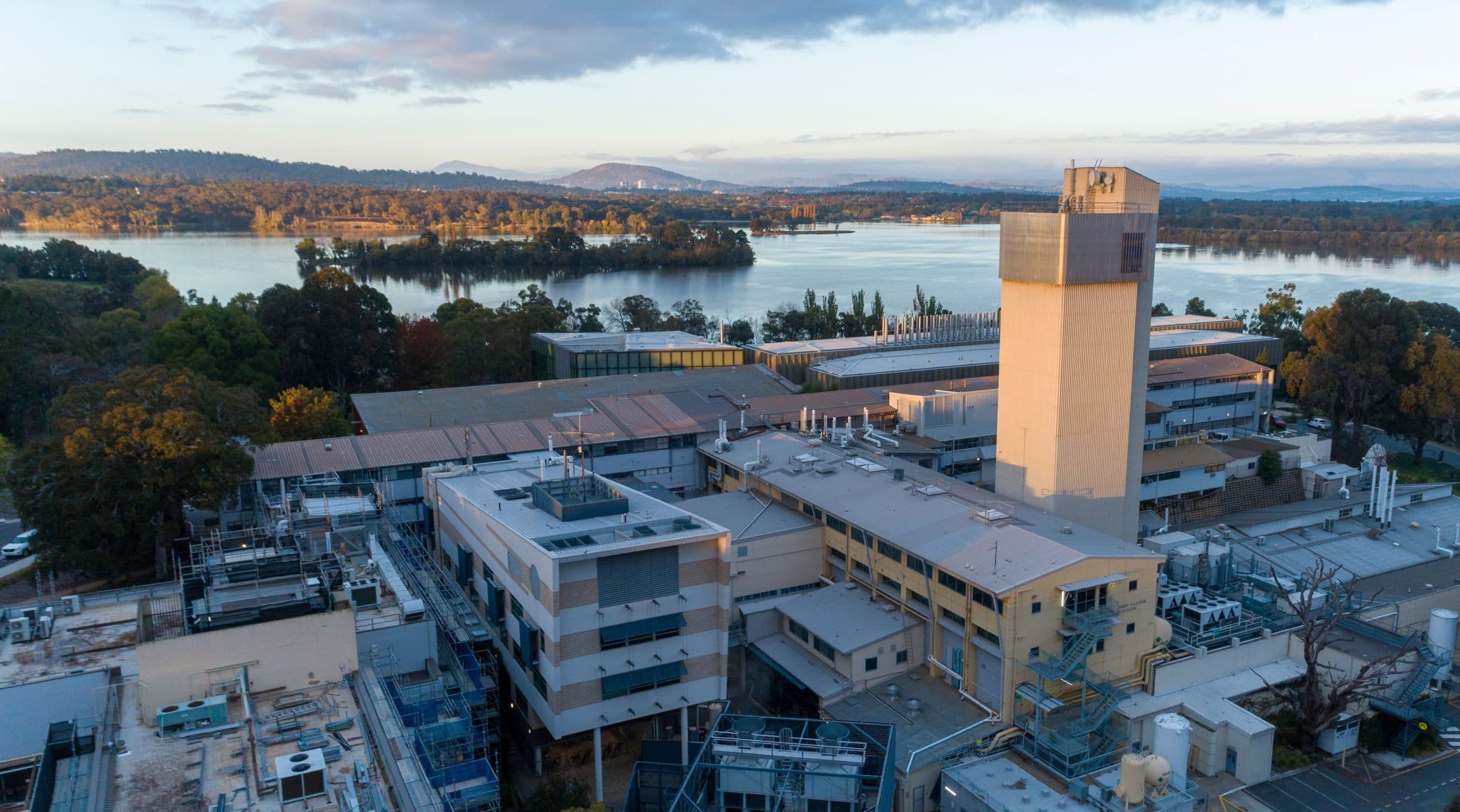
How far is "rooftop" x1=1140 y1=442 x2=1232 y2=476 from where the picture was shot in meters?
22.0

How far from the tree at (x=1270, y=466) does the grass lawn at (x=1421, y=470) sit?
277 inches

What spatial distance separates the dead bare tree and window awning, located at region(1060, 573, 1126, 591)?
10.6ft

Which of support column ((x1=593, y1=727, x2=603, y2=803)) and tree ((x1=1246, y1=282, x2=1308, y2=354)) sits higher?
tree ((x1=1246, y1=282, x2=1308, y2=354))

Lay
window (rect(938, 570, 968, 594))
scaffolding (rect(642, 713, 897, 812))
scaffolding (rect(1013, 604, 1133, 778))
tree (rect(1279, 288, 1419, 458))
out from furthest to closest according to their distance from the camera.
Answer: tree (rect(1279, 288, 1419, 458)) → window (rect(938, 570, 968, 594)) → scaffolding (rect(1013, 604, 1133, 778)) → scaffolding (rect(642, 713, 897, 812))

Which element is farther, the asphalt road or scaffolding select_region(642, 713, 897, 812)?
the asphalt road

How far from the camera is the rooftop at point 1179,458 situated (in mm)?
22016

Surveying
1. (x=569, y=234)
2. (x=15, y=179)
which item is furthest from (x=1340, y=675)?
(x=15, y=179)

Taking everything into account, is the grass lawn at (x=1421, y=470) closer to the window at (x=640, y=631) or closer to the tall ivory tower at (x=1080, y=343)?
the tall ivory tower at (x=1080, y=343)

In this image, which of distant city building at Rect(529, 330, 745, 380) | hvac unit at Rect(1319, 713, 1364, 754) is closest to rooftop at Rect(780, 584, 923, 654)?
hvac unit at Rect(1319, 713, 1364, 754)

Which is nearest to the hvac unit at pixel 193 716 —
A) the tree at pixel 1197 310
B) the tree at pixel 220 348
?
the tree at pixel 220 348

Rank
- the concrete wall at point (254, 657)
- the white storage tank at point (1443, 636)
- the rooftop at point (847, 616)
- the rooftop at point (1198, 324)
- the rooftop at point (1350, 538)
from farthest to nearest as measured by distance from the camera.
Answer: the rooftop at point (1198, 324) < the rooftop at point (1350, 538) < the white storage tank at point (1443, 636) < the rooftop at point (847, 616) < the concrete wall at point (254, 657)

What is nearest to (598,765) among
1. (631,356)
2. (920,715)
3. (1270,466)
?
(920,715)

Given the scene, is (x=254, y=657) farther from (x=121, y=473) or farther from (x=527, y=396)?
(x=527, y=396)

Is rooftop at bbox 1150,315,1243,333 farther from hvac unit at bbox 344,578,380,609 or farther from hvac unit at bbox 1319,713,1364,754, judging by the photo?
hvac unit at bbox 344,578,380,609
